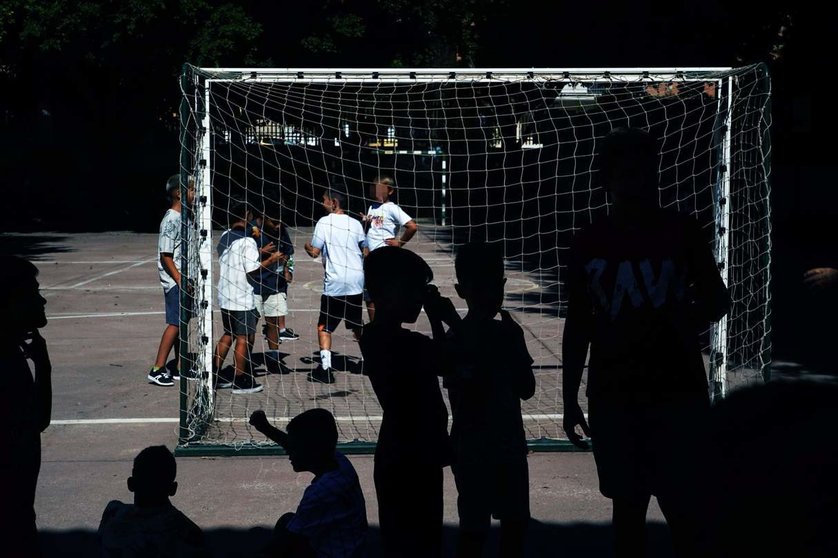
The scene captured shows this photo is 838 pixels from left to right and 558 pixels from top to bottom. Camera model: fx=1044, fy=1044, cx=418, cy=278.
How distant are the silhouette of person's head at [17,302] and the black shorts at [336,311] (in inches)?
211

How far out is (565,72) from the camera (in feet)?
24.6

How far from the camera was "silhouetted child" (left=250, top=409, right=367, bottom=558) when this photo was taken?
3.71 metres

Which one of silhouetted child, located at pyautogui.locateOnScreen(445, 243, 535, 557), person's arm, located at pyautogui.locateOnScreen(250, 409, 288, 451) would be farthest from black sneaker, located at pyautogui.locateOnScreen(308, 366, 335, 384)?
person's arm, located at pyautogui.locateOnScreen(250, 409, 288, 451)

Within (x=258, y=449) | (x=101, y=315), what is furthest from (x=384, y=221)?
(x=101, y=315)

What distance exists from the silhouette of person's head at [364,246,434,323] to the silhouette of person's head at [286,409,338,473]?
17.4 inches

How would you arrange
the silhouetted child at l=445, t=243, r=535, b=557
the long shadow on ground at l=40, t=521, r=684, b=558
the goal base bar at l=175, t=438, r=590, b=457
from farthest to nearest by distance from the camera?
the goal base bar at l=175, t=438, r=590, b=457, the long shadow on ground at l=40, t=521, r=684, b=558, the silhouetted child at l=445, t=243, r=535, b=557

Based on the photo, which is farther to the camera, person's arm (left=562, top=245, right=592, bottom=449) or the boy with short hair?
the boy with short hair

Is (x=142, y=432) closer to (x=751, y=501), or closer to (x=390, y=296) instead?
(x=390, y=296)

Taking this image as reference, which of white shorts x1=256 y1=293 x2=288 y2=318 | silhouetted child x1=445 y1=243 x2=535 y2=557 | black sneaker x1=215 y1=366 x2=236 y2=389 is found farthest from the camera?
white shorts x1=256 y1=293 x2=288 y2=318

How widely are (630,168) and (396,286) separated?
A: 3.09 ft

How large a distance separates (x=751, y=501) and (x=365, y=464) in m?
5.80

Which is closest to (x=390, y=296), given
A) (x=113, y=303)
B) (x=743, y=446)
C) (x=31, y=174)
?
(x=743, y=446)

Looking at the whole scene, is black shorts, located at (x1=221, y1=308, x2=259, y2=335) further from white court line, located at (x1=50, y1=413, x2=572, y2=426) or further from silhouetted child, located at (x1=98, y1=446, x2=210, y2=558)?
silhouetted child, located at (x1=98, y1=446, x2=210, y2=558)

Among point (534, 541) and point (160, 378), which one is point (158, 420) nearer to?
point (160, 378)
